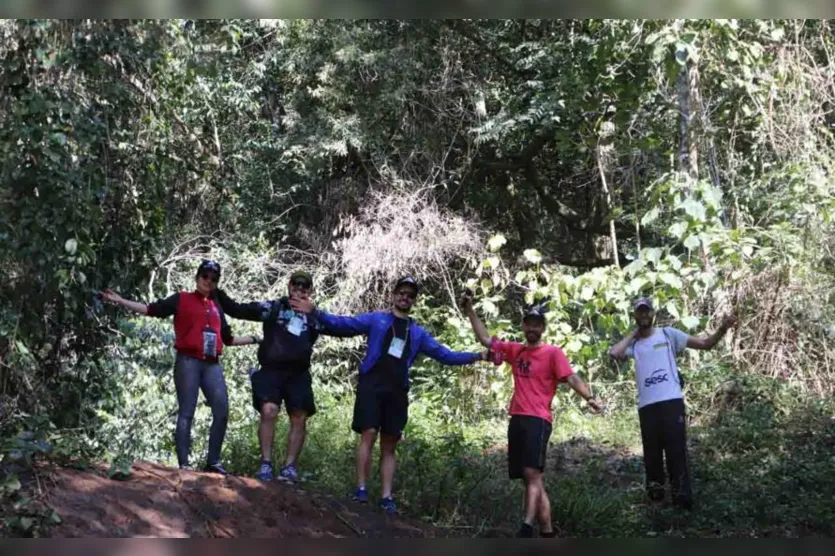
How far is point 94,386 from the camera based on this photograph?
7.36 meters

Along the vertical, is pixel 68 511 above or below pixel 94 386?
below

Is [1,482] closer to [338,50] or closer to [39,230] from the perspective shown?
[39,230]

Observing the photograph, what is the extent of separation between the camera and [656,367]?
6.80m

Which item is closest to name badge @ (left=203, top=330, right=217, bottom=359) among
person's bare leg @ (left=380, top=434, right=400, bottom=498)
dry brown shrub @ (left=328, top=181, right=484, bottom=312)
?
person's bare leg @ (left=380, top=434, right=400, bottom=498)

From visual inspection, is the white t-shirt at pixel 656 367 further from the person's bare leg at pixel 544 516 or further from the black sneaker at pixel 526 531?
the black sneaker at pixel 526 531

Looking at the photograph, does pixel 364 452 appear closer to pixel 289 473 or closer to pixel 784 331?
pixel 289 473

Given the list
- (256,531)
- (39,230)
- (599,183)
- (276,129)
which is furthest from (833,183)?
(276,129)

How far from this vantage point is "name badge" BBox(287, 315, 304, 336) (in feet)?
20.3

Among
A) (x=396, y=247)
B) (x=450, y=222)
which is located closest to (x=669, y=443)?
(x=396, y=247)

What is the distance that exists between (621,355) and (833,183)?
3824 millimetres

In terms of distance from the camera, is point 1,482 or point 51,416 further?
point 51,416

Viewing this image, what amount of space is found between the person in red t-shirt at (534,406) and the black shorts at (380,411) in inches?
31.2

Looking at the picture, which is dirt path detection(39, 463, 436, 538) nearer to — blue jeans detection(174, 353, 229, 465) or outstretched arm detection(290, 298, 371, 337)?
blue jeans detection(174, 353, 229, 465)

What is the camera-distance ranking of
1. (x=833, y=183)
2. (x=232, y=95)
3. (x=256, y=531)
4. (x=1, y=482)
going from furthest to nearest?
(x=232, y=95) → (x=833, y=183) → (x=256, y=531) → (x=1, y=482)
